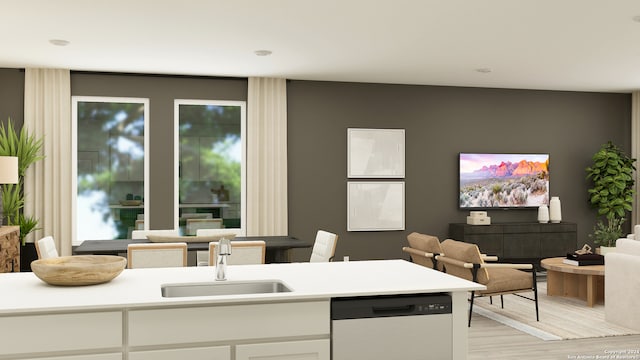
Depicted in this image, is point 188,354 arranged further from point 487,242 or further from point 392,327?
point 487,242

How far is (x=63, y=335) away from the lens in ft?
8.18

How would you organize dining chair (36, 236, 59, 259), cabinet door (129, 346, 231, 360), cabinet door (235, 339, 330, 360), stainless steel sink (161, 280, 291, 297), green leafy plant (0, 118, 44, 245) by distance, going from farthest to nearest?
green leafy plant (0, 118, 44, 245) → dining chair (36, 236, 59, 259) → stainless steel sink (161, 280, 291, 297) → cabinet door (235, 339, 330, 360) → cabinet door (129, 346, 231, 360)

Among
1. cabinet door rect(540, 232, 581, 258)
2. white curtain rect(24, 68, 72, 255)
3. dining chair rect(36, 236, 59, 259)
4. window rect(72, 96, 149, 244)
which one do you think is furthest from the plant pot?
cabinet door rect(540, 232, 581, 258)

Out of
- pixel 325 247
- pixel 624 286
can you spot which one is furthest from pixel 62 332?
pixel 624 286

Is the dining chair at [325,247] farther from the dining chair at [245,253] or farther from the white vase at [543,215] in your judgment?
the white vase at [543,215]

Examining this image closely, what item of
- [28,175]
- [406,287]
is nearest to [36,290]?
[406,287]

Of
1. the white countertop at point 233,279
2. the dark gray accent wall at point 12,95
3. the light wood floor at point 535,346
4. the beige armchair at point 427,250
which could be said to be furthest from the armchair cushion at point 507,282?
the dark gray accent wall at point 12,95

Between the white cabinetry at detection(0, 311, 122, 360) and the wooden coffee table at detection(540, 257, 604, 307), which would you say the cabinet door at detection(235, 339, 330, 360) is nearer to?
the white cabinetry at detection(0, 311, 122, 360)

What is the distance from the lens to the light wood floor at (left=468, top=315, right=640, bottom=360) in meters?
4.83

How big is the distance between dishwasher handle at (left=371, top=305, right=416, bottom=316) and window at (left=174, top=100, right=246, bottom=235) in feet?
19.1

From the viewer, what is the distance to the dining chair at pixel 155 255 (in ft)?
16.6

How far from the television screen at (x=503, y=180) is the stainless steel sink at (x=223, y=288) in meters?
6.61

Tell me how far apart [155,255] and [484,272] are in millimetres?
2927

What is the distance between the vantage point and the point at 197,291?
9.94ft
